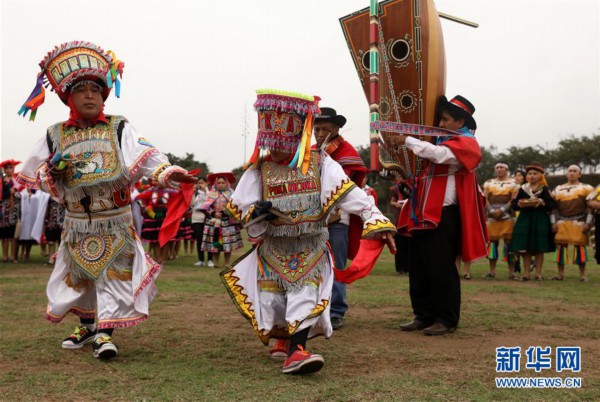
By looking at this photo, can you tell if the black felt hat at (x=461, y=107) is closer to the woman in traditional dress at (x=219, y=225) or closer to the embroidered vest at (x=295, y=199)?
the embroidered vest at (x=295, y=199)

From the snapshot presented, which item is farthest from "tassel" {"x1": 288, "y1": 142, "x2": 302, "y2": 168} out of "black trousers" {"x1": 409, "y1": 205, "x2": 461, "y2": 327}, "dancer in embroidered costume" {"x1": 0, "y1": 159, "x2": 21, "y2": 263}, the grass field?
"dancer in embroidered costume" {"x1": 0, "y1": 159, "x2": 21, "y2": 263}

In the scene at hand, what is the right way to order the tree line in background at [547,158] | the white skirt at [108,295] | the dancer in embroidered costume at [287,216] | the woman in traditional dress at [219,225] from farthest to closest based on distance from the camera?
the tree line in background at [547,158], the woman in traditional dress at [219,225], the white skirt at [108,295], the dancer in embroidered costume at [287,216]

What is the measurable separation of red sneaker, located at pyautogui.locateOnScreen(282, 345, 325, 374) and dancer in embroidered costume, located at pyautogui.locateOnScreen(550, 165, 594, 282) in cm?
801

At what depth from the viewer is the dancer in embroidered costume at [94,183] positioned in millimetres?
4844

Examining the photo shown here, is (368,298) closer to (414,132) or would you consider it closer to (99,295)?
(414,132)

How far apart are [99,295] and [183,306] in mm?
2523

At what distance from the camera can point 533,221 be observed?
36.0 ft

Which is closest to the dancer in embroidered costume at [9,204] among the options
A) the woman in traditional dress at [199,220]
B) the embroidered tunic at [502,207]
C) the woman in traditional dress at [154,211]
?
the woman in traditional dress at [154,211]

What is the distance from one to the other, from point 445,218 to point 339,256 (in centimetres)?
111

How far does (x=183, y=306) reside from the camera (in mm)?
7328

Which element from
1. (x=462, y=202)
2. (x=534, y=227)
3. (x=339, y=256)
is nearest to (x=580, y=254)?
(x=534, y=227)

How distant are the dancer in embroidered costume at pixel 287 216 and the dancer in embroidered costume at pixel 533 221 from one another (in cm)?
719

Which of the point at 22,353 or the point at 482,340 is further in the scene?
the point at 482,340

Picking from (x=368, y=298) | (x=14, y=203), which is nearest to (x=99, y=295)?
(x=368, y=298)
